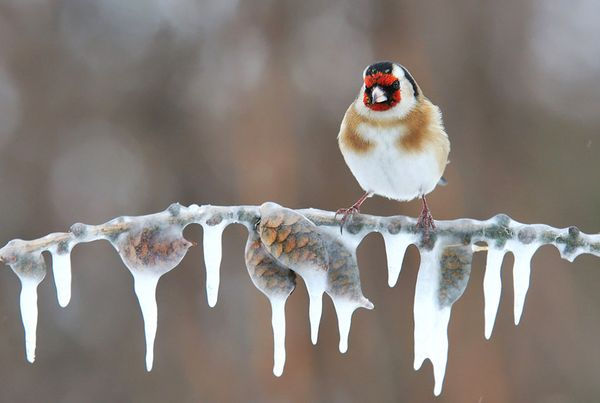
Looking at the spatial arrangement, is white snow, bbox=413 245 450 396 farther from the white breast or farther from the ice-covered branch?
the white breast

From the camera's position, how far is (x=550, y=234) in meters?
0.96

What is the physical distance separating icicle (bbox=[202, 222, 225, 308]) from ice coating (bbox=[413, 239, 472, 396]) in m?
0.25

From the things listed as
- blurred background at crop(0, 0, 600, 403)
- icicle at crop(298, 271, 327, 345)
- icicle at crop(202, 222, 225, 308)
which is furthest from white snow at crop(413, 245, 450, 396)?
blurred background at crop(0, 0, 600, 403)

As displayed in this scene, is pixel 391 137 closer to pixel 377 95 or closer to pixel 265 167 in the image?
pixel 377 95

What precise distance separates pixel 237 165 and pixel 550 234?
2934 mm

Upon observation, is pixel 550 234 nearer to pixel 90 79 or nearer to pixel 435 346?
pixel 435 346

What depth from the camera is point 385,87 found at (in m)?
1.39

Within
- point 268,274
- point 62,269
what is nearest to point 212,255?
point 268,274

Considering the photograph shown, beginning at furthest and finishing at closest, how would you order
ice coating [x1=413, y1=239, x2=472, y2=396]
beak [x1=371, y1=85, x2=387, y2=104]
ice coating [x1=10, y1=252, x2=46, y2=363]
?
beak [x1=371, y1=85, x2=387, y2=104], ice coating [x1=413, y1=239, x2=472, y2=396], ice coating [x1=10, y1=252, x2=46, y2=363]

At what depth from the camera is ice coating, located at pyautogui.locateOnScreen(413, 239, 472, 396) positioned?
3.23 feet

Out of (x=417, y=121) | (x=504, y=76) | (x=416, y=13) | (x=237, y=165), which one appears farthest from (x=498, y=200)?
(x=417, y=121)

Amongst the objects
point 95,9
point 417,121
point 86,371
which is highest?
point 95,9

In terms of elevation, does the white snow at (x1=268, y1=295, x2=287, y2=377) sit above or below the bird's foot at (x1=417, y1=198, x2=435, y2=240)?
below

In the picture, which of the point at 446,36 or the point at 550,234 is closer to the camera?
the point at 550,234
